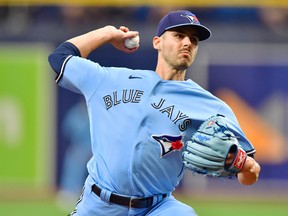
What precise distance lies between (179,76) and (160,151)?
0.62m

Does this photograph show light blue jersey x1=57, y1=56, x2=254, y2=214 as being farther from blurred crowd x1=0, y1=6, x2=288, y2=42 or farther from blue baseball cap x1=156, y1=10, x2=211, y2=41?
blurred crowd x1=0, y1=6, x2=288, y2=42

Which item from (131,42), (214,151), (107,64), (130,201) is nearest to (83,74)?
(131,42)

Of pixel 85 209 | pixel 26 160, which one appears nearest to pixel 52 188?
pixel 26 160

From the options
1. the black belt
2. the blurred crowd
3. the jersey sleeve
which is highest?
the blurred crowd

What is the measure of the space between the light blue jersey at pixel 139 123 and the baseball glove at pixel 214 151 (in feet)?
1.03

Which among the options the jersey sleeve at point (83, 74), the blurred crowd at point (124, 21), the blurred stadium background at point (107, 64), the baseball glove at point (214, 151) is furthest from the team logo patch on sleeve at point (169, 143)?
the blurred crowd at point (124, 21)

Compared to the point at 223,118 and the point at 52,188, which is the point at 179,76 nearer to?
the point at 223,118

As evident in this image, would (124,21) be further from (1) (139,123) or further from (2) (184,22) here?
(1) (139,123)

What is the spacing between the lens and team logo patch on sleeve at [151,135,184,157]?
6219 mm

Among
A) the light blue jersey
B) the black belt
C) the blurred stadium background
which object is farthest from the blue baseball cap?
the blurred stadium background

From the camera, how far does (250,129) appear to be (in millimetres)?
15602

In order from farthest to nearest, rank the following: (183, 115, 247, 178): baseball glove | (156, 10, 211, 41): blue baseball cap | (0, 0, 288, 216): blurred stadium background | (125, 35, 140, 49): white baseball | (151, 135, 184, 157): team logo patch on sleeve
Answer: (0, 0, 288, 216): blurred stadium background < (125, 35, 140, 49): white baseball < (156, 10, 211, 41): blue baseball cap < (151, 135, 184, 157): team logo patch on sleeve < (183, 115, 247, 178): baseball glove

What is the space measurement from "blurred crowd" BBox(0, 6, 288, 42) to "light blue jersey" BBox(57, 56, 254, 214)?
8.80 metres

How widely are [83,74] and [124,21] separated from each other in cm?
932
